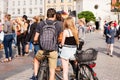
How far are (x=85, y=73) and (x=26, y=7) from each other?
115 m

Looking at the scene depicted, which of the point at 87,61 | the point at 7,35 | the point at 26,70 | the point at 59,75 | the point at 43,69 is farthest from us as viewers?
the point at 7,35

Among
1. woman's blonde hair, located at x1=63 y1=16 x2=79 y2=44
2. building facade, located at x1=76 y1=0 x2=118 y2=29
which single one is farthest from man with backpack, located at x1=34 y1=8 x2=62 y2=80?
building facade, located at x1=76 y1=0 x2=118 y2=29

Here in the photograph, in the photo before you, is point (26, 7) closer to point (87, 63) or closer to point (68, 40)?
point (68, 40)

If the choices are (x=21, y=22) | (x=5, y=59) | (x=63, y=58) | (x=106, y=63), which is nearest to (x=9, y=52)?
(x=5, y=59)

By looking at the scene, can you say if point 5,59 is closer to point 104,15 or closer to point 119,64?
point 119,64

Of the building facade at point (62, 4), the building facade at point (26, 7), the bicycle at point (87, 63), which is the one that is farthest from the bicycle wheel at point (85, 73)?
the building facade at point (26, 7)

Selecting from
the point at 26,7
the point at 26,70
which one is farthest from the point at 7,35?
the point at 26,7

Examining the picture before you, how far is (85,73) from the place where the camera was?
859 centimetres

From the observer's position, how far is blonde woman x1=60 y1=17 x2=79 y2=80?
8773 millimetres

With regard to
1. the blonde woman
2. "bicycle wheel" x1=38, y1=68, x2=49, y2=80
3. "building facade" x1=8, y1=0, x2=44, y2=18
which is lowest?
"building facade" x1=8, y1=0, x2=44, y2=18

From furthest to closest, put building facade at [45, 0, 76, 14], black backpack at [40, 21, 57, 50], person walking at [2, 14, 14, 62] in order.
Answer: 1. building facade at [45, 0, 76, 14]
2. person walking at [2, 14, 14, 62]
3. black backpack at [40, 21, 57, 50]

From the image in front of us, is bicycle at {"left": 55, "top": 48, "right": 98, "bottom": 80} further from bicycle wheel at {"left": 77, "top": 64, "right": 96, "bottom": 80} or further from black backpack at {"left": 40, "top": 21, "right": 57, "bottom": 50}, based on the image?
black backpack at {"left": 40, "top": 21, "right": 57, "bottom": 50}

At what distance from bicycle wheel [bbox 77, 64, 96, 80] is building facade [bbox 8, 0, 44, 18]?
110 meters

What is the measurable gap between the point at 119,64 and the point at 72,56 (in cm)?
586
